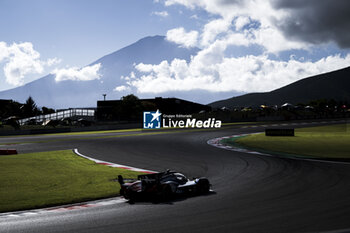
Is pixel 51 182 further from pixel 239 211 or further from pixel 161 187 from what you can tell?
pixel 239 211

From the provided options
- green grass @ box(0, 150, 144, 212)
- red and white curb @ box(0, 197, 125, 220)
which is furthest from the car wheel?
green grass @ box(0, 150, 144, 212)

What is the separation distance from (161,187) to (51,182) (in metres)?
4.89

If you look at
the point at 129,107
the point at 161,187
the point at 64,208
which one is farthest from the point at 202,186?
the point at 129,107

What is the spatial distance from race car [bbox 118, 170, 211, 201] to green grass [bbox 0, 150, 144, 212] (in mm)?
1130

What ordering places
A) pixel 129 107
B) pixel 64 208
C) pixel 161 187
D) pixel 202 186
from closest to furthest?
pixel 64 208, pixel 161 187, pixel 202 186, pixel 129 107

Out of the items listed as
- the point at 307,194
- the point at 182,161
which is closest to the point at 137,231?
the point at 307,194

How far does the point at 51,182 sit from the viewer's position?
1212cm

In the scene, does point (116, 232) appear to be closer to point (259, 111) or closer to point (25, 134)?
point (25, 134)

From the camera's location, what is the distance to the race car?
369 inches

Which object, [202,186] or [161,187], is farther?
[202,186]

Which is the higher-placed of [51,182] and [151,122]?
[151,122]

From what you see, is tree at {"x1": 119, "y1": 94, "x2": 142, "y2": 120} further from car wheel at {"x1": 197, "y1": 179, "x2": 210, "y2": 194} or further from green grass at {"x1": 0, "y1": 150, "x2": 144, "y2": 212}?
Result: car wheel at {"x1": 197, "y1": 179, "x2": 210, "y2": 194}

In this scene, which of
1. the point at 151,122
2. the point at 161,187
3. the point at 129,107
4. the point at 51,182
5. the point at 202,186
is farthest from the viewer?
the point at 129,107

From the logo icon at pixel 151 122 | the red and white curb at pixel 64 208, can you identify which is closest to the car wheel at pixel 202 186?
the red and white curb at pixel 64 208
